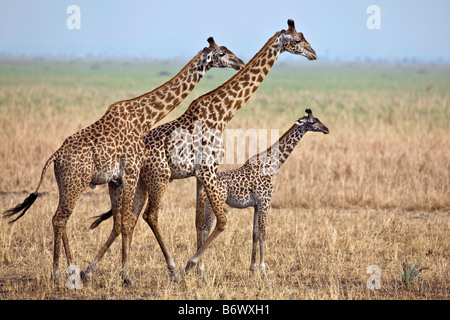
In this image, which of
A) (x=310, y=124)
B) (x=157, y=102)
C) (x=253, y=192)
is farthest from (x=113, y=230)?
(x=310, y=124)

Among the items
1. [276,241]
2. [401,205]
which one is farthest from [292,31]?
[401,205]

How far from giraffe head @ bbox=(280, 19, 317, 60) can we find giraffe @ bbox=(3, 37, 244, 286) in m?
0.59

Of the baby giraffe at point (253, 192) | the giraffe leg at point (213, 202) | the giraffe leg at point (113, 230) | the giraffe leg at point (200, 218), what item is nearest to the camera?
the giraffe leg at point (113, 230)

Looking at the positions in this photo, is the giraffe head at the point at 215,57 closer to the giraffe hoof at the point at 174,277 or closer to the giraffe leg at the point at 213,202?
the giraffe leg at the point at 213,202

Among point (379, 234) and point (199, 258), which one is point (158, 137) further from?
point (379, 234)

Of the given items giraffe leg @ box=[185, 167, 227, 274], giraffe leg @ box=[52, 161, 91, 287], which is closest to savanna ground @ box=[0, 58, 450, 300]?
giraffe leg @ box=[185, 167, 227, 274]

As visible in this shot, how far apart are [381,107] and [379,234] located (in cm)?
2712

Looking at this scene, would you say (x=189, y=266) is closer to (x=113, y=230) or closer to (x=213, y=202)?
(x=213, y=202)

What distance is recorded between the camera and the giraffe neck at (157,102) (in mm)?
7438

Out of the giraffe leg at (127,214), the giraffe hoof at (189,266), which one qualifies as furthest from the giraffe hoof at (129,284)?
the giraffe hoof at (189,266)

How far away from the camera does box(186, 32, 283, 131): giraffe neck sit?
25.1 feet

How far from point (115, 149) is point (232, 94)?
5.07ft

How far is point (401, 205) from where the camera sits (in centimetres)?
1194

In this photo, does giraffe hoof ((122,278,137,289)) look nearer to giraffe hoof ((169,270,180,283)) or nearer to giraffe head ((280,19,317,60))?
giraffe hoof ((169,270,180,283))
